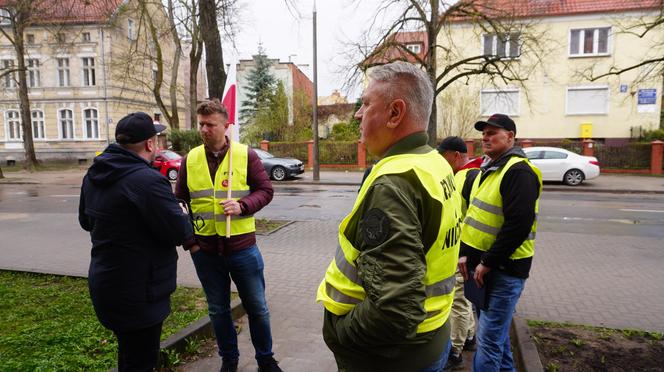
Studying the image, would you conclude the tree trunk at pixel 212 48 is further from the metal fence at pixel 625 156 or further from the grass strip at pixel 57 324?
the metal fence at pixel 625 156

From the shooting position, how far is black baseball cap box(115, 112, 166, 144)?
2682 millimetres

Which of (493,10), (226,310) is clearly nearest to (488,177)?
(226,310)

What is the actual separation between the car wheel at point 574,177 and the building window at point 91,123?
32.3 meters

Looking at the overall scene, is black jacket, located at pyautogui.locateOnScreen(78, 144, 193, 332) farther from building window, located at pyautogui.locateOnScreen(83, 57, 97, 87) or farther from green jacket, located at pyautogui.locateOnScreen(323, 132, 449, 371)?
building window, located at pyautogui.locateOnScreen(83, 57, 97, 87)

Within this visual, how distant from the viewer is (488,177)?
307cm

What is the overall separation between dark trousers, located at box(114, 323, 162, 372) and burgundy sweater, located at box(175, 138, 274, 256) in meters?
0.66

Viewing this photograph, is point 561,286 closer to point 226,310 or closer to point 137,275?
point 226,310

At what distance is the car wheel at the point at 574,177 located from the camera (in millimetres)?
18389

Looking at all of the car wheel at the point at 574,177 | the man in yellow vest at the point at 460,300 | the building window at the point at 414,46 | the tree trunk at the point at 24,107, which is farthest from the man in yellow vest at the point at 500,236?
the tree trunk at the point at 24,107

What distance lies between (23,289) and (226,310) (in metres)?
3.53

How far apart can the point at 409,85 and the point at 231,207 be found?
1.89m

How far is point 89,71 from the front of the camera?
3475 centimetres

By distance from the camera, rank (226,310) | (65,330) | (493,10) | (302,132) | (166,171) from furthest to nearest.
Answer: (302,132) < (166,171) < (493,10) < (65,330) < (226,310)

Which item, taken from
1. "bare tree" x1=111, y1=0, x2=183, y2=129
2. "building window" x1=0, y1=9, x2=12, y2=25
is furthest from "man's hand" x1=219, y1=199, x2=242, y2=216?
"building window" x1=0, y1=9, x2=12, y2=25
